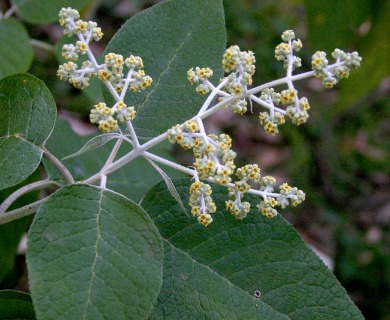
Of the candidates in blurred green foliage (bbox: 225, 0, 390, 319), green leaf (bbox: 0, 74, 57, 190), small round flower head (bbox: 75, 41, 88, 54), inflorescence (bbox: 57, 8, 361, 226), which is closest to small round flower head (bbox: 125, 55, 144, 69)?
inflorescence (bbox: 57, 8, 361, 226)

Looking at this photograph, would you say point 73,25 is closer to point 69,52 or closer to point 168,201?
point 69,52

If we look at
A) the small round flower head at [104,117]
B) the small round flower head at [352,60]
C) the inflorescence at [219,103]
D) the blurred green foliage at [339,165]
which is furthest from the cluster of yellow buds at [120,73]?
the blurred green foliage at [339,165]

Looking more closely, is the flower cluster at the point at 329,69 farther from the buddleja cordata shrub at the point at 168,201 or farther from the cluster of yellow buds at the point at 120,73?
the cluster of yellow buds at the point at 120,73

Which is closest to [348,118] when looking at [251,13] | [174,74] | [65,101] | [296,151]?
[296,151]

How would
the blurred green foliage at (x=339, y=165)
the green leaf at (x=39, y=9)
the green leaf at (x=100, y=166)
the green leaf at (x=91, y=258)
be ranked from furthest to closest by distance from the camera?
1. the blurred green foliage at (x=339, y=165)
2. the green leaf at (x=39, y=9)
3. the green leaf at (x=100, y=166)
4. the green leaf at (x=91, y=258)

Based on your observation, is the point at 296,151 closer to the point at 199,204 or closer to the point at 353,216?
the point at 353,216

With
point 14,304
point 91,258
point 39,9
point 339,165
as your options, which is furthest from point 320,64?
point 339,165

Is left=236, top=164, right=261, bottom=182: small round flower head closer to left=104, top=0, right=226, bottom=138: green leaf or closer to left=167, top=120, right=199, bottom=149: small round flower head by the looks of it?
left=167, top=120, right=199, bottom=149: small round flower head
